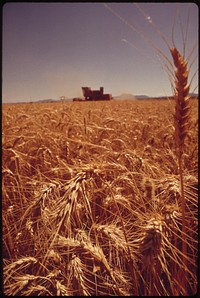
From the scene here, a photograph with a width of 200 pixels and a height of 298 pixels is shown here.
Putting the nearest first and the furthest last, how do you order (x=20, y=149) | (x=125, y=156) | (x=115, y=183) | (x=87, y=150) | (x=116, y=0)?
(x=116, y=0) < (x=115, y=183) < (x=125, y=156) < (x=87, y=150) < (x=20, y=149)

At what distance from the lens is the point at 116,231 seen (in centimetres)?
88

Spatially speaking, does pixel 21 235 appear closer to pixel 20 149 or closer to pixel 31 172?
pixel 31 172

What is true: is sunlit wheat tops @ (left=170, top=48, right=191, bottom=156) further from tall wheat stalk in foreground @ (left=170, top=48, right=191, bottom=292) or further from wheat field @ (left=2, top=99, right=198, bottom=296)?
wheat field @ (left=2, top=99, right=198, bottom=296)

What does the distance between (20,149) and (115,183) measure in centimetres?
109

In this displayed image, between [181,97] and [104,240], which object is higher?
[181,97]

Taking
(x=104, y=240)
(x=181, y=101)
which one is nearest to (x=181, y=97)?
(x=181, y=101)

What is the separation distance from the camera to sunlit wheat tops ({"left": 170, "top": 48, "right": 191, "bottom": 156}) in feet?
2.33

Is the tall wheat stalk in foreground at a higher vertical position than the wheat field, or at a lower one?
higher

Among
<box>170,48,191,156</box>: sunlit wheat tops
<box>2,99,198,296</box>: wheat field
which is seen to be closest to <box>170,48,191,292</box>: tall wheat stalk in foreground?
<box>170,48,191,156</box>: sunlit wheat tops

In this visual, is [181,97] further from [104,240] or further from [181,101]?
[104,240]

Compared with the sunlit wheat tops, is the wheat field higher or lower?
lower

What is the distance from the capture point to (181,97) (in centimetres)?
73

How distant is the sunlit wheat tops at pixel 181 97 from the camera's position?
71cm

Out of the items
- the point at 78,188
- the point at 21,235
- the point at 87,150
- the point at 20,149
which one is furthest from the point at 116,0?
the point at 20,149
